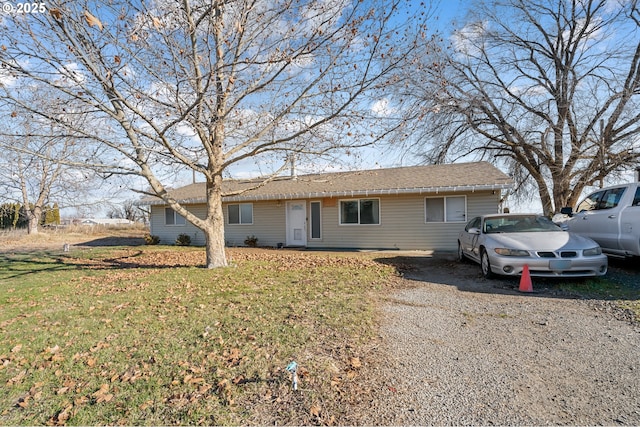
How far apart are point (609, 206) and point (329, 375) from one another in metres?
Answer: 7.53

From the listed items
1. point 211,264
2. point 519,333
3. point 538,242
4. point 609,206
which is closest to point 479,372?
point 519,333

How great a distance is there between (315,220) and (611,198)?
34.7ft

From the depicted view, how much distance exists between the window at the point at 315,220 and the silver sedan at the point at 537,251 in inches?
338

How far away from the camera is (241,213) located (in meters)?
17.3

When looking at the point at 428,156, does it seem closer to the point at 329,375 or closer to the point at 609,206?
the point at 609,206

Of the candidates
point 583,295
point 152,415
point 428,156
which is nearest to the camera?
point 152,415

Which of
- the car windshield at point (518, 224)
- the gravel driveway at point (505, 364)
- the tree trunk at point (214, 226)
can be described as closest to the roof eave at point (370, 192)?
the car windshield at point (518, 224)

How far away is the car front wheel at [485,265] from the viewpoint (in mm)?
7094

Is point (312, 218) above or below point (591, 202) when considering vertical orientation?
below

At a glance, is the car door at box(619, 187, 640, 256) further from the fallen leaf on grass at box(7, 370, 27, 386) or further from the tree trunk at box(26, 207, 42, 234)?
the tree trunk at box(26, 207, 42, 234)

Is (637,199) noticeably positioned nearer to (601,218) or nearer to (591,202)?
(601,218)

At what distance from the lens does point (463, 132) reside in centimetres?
1692

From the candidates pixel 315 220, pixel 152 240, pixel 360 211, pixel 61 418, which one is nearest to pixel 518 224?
pixel 360 211
